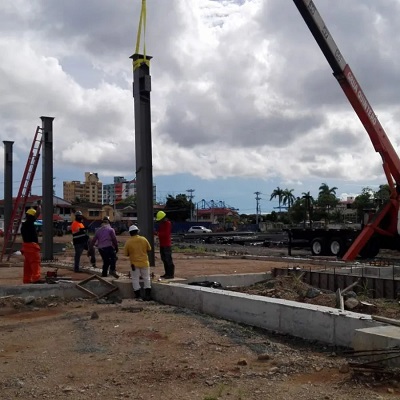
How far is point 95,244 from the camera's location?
12.9 meters

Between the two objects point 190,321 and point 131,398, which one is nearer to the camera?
point 131,398

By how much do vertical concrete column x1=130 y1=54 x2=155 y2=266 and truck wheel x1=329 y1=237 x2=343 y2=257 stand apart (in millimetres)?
10680

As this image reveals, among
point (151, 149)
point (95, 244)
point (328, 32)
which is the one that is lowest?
point (95, 244)

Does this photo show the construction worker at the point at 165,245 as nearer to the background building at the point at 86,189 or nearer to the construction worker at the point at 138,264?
the construction worker at the point at 138,264

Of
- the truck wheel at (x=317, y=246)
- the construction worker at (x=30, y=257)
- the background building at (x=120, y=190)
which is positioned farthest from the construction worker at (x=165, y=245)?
the background building at (x=120, y=190)

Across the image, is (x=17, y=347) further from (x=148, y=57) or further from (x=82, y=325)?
(x=148, y=57)

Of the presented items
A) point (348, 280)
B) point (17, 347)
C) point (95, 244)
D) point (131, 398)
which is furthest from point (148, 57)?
point (131, 398)

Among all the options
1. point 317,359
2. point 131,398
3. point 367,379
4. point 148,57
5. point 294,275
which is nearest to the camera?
point 131,398

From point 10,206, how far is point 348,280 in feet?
61.0

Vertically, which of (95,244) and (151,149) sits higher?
(151,149)

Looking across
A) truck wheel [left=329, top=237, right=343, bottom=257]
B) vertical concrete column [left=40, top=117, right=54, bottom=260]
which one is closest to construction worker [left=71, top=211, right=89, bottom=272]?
vertical concrete column [left=40, top=117, right=54, bottom=260]

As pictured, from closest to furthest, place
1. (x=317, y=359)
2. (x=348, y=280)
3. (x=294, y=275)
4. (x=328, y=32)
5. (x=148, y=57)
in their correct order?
(x=317, y=359)
(x=348, y=280)
(x=294, y=275)
(x=148, y=57)
(x=328, y=32)

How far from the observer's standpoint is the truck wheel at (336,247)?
22.8 metres

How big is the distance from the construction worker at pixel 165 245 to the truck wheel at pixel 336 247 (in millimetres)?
12344
